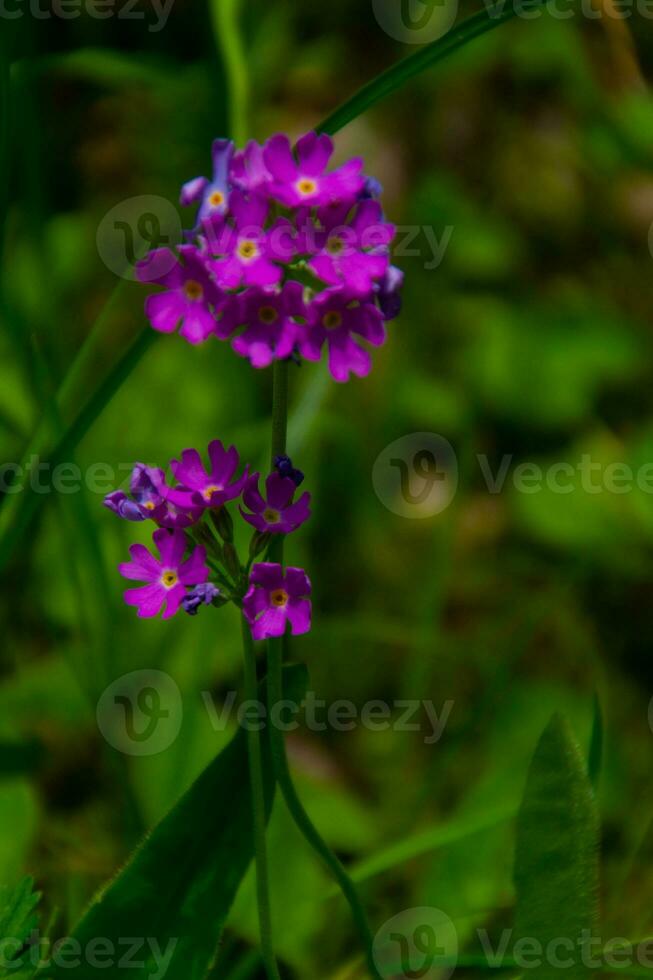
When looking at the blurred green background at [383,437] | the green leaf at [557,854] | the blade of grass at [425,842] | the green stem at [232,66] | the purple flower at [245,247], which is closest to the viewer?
the purple flower at [245,247]

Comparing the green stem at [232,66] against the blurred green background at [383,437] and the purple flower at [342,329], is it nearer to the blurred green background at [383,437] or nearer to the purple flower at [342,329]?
the blurred green background at [383,437]

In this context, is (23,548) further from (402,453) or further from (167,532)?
(167,532)

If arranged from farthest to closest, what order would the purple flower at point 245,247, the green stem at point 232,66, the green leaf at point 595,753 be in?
the green stem at point 232,66, the green leaf at point 595,753, the purple flower at point 245,247

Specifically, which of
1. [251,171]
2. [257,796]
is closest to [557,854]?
[257,796]

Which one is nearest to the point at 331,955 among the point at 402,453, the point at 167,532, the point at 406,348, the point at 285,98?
the point at 167,532

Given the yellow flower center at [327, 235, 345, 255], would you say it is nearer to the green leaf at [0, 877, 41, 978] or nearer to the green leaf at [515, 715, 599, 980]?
the green leaf at [515, 715, 599, 980]

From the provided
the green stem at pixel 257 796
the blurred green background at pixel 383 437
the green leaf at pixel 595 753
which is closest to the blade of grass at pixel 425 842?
the blurred green background at pixel 383 437

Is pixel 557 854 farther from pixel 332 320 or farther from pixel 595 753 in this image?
pixel 332 320
